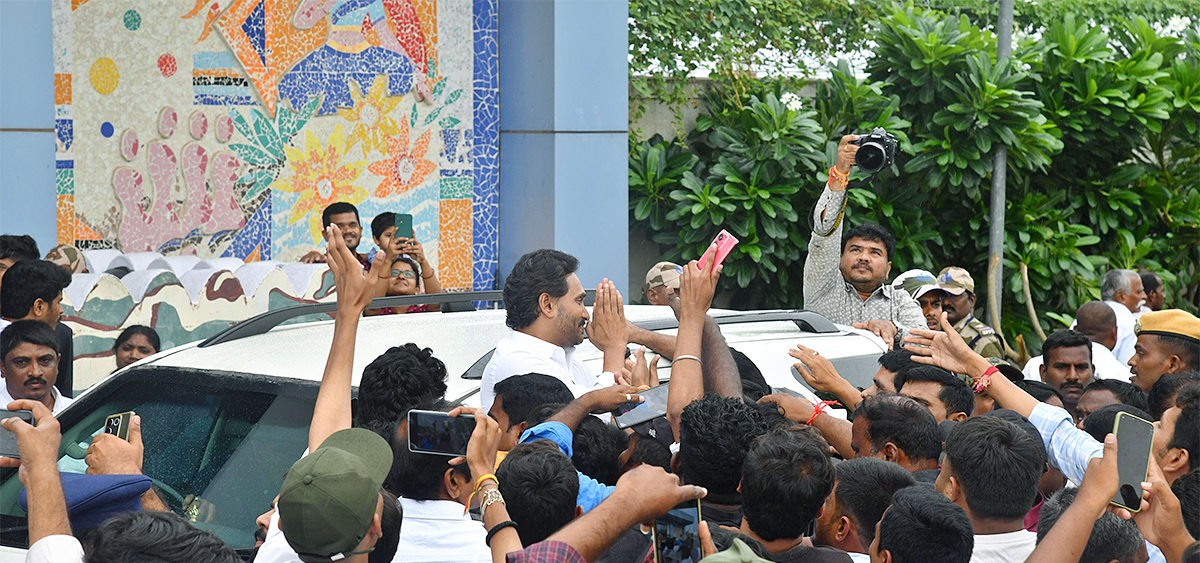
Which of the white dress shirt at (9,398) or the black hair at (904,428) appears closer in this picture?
the black hair at (904,428)

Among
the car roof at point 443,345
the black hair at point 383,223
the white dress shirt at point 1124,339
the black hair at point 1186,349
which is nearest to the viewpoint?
the car roof at point 443,345

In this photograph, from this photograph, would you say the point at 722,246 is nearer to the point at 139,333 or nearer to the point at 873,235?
the point at 873,235

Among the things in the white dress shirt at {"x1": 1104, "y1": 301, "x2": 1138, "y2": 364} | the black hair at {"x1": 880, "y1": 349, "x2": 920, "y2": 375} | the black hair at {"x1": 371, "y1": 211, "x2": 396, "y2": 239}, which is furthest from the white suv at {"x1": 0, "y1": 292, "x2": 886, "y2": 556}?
the white dress shirt at {"x1": 1104, "y1": 301, "x2": 1138, "y2": 364}

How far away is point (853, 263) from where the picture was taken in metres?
5.41

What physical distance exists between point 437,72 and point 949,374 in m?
4.84

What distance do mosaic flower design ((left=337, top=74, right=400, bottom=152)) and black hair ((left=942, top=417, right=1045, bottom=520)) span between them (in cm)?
553

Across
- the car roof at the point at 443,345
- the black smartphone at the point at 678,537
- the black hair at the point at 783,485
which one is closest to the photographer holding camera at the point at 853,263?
the car roof at the point at 443,345

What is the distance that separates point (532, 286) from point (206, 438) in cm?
115

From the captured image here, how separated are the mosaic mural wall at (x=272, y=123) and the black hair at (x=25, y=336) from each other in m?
2.90

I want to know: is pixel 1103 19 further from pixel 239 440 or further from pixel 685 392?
pixel 239 440

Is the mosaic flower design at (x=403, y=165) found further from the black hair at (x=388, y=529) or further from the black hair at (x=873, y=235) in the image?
the black hair at (x=388, y=529)

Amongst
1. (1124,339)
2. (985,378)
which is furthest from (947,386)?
(1124,339)

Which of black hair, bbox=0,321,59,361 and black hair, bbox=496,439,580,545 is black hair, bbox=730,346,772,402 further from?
black hair, bbox=0,321,59,361

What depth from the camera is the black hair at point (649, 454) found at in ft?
9.83
